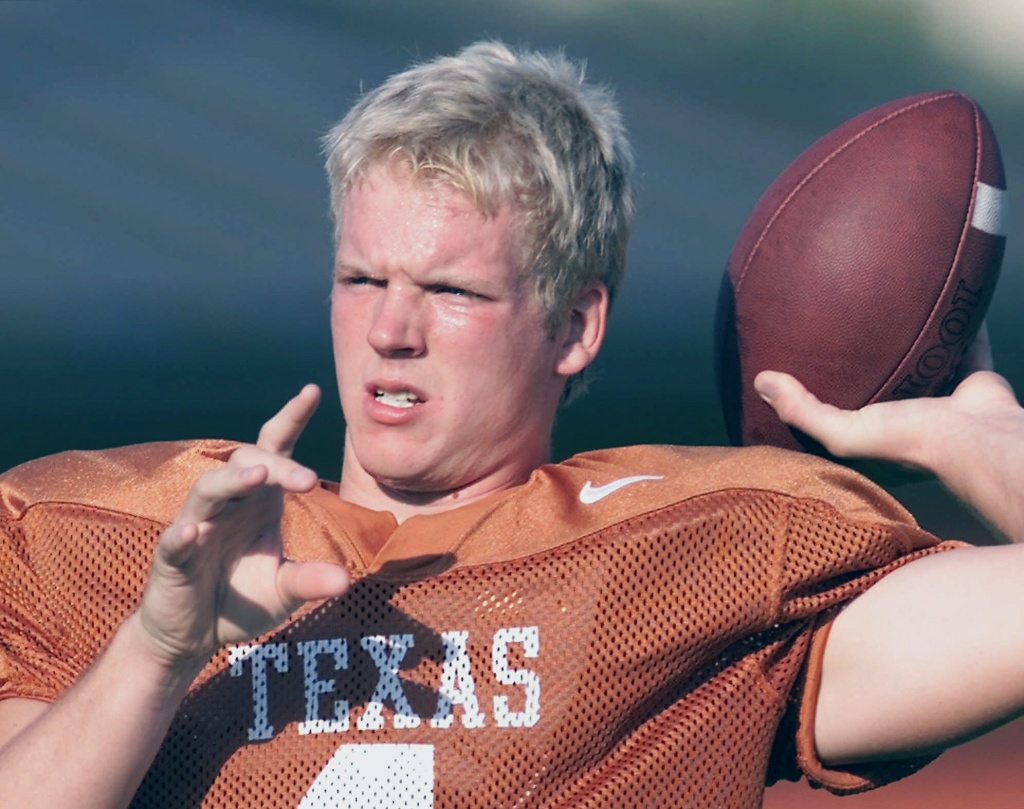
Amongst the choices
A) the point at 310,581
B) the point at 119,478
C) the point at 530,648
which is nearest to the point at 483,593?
the point at 530,648

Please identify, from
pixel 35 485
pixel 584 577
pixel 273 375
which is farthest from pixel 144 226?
pixel 584 577

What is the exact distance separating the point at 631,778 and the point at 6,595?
607 mm

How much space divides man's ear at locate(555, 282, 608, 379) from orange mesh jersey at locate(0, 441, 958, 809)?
0.20 m

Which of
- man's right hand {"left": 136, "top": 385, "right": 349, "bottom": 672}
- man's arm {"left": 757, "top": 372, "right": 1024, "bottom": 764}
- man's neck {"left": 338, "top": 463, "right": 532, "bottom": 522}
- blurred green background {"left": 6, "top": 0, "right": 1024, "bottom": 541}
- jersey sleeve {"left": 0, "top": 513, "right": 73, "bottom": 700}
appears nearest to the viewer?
man's right hand {"left": 136, "top": 385, "right": 349, "bottom": 672}

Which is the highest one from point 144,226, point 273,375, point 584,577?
point 584,577

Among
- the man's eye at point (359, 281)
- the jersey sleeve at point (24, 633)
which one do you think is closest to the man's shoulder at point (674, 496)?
the man's eye at point (359, 281)

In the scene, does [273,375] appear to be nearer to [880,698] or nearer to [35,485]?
[35,485]

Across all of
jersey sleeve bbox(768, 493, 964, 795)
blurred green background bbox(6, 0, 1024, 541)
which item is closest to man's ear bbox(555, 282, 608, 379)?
jersey sleeve bbox(768, 493, 964, 795)

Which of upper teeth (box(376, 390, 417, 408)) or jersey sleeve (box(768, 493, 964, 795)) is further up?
upper teeth (box(376, 390, 417, 408))

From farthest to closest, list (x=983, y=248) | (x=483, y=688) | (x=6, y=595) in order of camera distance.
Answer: (x=983, y=248) → (x=6, y=595) → (x=483, y=688)

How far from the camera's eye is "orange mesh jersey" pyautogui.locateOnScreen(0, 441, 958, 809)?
1.42m

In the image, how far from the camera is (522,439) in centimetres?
162

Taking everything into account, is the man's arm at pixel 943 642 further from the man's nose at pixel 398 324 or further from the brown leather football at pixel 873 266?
the man's nose at pixel 398 324

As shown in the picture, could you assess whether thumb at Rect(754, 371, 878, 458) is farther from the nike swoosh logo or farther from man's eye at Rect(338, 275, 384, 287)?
man's eye at Rect(338, 275, 384, 287)
